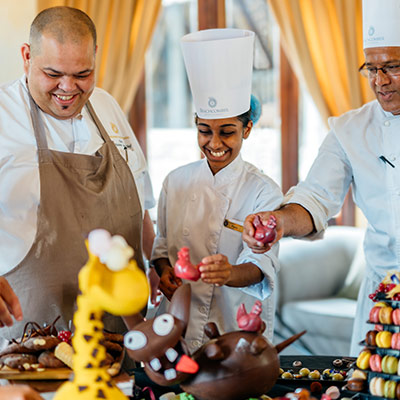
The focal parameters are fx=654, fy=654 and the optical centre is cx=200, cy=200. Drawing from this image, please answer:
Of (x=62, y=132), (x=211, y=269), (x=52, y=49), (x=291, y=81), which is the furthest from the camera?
(x=291, y=81)

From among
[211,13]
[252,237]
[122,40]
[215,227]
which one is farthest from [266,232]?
[211,13]

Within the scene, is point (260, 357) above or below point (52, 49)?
below

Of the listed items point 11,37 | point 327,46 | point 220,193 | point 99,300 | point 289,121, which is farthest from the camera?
point 289,121

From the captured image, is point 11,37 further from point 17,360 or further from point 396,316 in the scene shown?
point 396,316

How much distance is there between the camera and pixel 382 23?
6.43ft

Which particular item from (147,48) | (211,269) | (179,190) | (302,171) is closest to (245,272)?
(211,269)

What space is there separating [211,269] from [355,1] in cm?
419

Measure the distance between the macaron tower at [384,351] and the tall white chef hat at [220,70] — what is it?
2.74 feet

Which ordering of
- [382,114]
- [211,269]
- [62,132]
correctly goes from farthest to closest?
[382,114] → [62,132] → [211,269]

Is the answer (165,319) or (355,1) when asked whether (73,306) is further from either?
(355,1)

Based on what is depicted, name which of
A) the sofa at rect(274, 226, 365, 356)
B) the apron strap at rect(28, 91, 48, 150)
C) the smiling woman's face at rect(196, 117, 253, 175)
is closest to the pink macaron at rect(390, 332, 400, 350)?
the smiling woman's face at rect(196, 117, 253, 175)

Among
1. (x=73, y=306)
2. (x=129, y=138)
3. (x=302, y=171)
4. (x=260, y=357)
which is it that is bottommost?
(x=302, y=171)

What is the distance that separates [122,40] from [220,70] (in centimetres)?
293

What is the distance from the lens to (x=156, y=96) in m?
5.17
